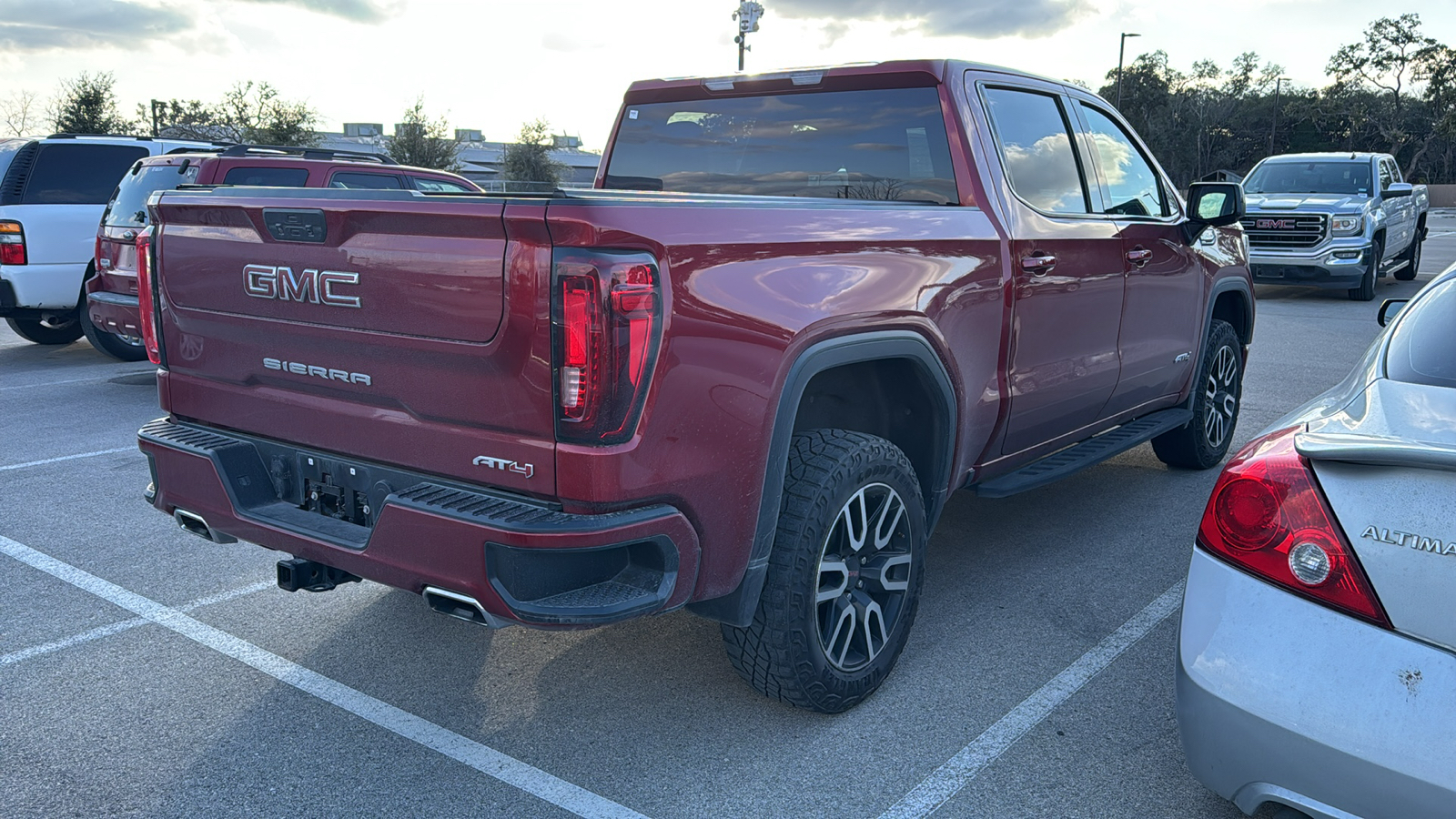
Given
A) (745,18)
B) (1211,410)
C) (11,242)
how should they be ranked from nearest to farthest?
(1211,410), (11,242), (745,18)

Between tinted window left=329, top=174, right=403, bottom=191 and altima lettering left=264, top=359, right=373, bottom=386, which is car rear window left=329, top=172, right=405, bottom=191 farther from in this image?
altima lettering left=264, top=359, right=373, bottom=386

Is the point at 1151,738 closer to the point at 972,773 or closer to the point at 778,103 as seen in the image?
the point at 972,773

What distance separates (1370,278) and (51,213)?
16012 mm

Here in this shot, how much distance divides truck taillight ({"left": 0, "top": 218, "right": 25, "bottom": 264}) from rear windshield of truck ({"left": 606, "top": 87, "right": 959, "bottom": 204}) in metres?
7.70

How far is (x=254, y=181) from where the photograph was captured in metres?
9.23

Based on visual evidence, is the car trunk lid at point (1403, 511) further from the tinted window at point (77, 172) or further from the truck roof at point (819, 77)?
the tinted window at point (77, 172)

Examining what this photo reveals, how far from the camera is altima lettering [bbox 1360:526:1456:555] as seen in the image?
212 cm

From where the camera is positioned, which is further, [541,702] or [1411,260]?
[1411,260]

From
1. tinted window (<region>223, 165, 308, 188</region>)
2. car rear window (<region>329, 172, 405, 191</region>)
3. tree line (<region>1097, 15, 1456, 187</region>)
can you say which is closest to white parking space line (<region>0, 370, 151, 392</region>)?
tinted window (<region>223, 165, 308, 188</region>)

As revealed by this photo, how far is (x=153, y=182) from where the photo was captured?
8.73 m

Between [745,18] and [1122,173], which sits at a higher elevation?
[745,18]

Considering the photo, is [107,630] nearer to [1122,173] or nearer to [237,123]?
[1122,173]

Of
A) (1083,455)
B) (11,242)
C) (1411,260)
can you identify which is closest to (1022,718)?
(1083,455)

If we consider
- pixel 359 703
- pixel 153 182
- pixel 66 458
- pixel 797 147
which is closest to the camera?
pixel 359 703
